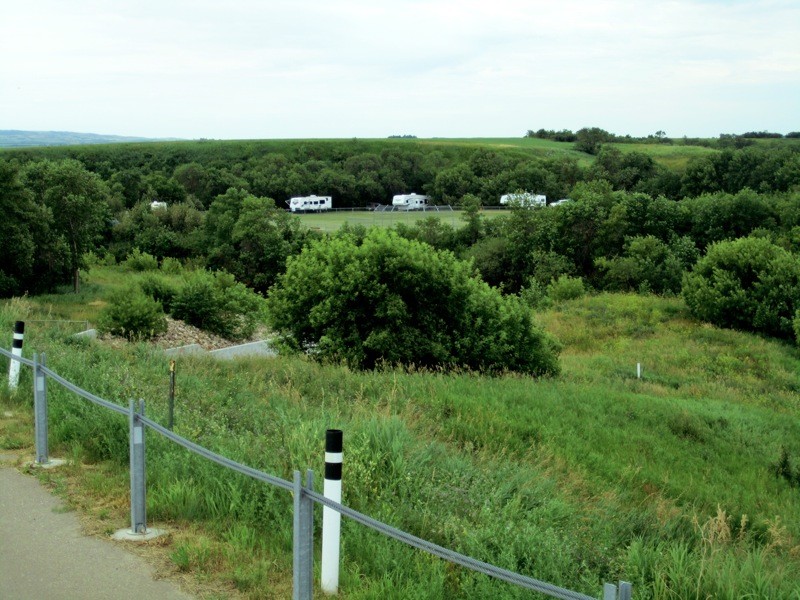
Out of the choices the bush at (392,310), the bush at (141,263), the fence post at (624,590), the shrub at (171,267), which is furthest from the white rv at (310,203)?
the fence post at (624,590)

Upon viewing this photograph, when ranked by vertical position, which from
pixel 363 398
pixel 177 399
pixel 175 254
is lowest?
pixel 175 254

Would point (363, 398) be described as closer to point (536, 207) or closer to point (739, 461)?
point (739, 461)

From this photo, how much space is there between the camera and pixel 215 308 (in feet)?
173

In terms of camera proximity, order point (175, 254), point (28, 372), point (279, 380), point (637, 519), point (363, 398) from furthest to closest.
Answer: point (175, 254)
point (279, 380)
point (363, 398)
point (28, 372)
point (637, 519)

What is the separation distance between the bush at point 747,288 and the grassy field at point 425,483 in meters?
29.1

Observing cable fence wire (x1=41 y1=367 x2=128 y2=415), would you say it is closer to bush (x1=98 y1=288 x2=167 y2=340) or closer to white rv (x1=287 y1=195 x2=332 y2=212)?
bush (x1=98 y1=288 x2=167 y2=340)

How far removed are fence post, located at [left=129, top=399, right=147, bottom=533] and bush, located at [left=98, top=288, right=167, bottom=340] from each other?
34.5 metres

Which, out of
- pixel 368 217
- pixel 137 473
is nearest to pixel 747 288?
pixel 137 473

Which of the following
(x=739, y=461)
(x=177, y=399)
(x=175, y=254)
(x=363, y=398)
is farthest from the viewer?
(x=175, y=254)

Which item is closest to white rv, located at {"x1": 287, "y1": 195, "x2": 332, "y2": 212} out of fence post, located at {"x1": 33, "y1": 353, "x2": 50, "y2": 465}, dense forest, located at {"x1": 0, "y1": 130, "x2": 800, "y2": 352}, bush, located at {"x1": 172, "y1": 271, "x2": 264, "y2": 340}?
dense forest, located at {"x1": 0, "y1": 130, "x2": 800, "y2": 352}

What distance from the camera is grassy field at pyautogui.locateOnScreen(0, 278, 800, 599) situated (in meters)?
5.36

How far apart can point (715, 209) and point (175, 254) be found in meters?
59.3

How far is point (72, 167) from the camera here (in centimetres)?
5669

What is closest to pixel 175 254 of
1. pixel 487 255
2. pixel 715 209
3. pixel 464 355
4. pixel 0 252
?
pixel 487 255
